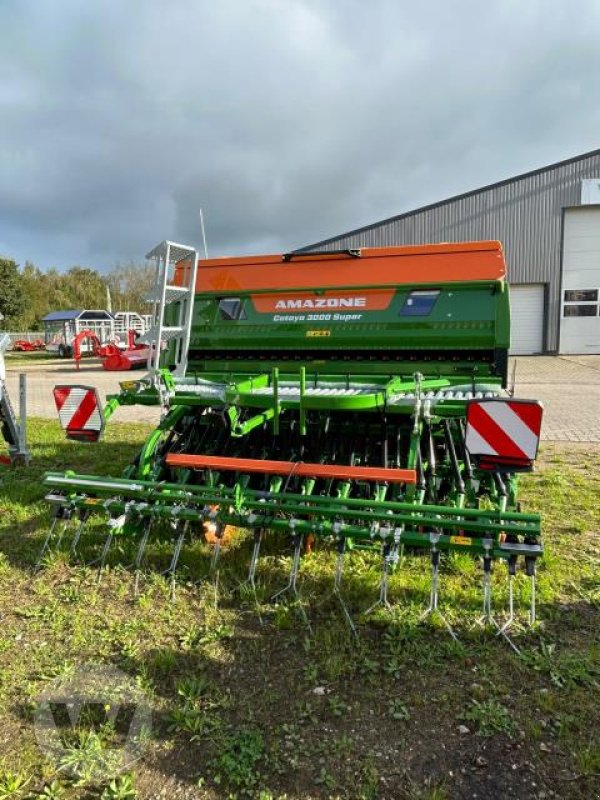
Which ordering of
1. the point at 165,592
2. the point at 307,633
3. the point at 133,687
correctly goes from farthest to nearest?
the point at 165,592 < the point at 307,633 < the point at 133,687

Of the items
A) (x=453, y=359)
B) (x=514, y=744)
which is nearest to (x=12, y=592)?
(x=514, y=744)

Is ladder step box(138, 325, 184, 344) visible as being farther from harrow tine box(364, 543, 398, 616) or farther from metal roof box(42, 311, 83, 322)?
metal roof box(42, 311, 83, 322)

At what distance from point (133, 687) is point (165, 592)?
2.56 ft

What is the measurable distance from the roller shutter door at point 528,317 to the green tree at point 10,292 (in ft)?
112

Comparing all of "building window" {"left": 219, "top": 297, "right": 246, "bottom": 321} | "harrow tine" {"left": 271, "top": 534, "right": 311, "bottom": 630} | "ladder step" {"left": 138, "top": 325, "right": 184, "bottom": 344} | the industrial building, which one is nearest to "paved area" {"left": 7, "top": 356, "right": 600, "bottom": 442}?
the industrial building

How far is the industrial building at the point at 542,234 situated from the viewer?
19969 millimetres

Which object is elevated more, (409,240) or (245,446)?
(409,240)

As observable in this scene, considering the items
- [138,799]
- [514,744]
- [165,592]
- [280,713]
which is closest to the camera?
[138,799]

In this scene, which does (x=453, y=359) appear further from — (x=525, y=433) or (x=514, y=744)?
(x=514, y=744)

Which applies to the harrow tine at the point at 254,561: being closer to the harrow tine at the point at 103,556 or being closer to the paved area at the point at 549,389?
the harrow tine at the point at 103,556

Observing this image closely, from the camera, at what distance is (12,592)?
3266 mm

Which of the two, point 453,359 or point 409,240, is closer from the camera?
point 453,359

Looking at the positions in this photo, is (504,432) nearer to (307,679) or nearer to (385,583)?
(385,583)

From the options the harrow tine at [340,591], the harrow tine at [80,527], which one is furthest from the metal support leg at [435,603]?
the harrow tine at [80,527]
